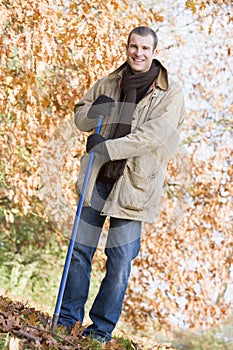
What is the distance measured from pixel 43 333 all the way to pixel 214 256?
428 cm

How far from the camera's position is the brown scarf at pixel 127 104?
3.05 meters

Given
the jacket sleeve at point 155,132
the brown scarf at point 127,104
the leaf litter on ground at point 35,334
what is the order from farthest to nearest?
the brown scarf at point 127,104, the jacket sleeve at point 155,132, the leaf litter on ground at point 35,334

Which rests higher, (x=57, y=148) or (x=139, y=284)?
(x=57, y=148)

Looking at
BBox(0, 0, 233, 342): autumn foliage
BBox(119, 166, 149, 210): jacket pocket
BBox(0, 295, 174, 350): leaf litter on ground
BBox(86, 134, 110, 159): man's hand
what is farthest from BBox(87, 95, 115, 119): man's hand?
BBox(0, 0, 233, 342): autumn foliage

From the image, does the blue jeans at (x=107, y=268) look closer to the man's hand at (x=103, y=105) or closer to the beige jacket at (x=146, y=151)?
the beige jacket at (x=146, y=151)

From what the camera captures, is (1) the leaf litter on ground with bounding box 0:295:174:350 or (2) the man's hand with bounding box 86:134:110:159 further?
(2) the man's hand with bounding box 86:134:110:159

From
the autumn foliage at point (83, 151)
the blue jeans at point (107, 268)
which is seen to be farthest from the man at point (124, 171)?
the autumn foliage at point (83, 151)

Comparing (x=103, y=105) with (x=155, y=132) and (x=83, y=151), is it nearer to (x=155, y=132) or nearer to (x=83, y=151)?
(x=155, y=132)

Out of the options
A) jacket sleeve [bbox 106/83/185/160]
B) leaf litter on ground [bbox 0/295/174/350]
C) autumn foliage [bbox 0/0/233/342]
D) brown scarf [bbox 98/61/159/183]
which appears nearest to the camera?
leaf litter on ground [bbox 0/295/174/350]

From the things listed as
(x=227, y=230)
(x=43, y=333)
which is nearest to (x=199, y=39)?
(x=227, y=230)

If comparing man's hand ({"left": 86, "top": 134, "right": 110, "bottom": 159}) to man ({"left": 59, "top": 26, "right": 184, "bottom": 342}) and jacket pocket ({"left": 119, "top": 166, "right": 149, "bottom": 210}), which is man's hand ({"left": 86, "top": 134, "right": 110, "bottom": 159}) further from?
jacket pocket ({"left": 119, "top": 166, "right": 149, "bottom": 210})

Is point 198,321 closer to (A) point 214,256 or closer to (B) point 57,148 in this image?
(A) point 214,256

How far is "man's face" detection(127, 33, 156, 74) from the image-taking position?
3027 millimetres

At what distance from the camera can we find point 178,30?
282 inches
